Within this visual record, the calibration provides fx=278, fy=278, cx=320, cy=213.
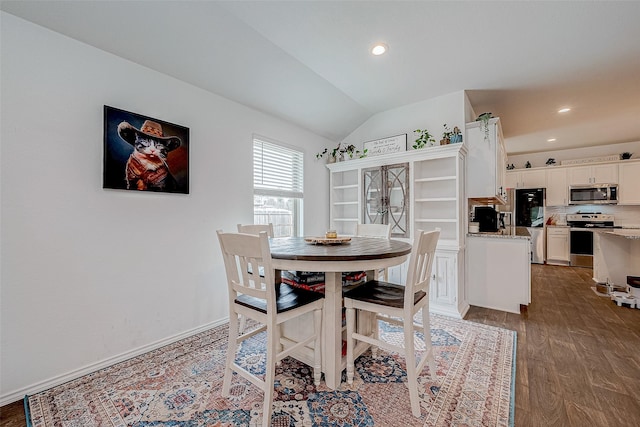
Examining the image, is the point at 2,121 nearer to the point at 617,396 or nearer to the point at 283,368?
the point at 283,368

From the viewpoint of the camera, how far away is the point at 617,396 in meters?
1.70

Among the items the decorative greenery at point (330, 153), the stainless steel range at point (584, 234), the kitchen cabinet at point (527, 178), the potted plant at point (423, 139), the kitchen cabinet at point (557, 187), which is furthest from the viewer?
the kitchen cabinet at point (527, 178)

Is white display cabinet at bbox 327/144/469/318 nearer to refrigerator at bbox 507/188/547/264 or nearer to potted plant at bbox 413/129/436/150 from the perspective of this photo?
potted plant at bbox 413/129/436/150

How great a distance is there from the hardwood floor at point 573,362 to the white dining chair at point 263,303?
116cm

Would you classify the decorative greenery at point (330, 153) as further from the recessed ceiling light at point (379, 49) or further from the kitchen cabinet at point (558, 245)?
the kitchen cabinet at point (558, 245)

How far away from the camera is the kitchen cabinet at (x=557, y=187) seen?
6.05 m

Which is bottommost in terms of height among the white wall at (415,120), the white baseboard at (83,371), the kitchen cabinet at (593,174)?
the white baseboard at (83,371)

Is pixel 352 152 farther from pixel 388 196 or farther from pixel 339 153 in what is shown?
pixel 388 196

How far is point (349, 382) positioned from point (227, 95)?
2783 millimetres

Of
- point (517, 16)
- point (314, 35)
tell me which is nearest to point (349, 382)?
point (314, 35)

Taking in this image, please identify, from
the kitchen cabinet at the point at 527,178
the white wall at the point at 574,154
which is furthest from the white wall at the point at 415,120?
the white wall at the point at 574,154

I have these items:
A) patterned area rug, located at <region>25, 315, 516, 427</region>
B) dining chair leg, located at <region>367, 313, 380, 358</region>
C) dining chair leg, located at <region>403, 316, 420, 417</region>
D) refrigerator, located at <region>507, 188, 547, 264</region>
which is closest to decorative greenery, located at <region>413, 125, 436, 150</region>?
dining chair leg, located at <region>367, 313, 380, 358</region>

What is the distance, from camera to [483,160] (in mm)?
3301

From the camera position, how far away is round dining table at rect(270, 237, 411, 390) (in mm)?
1559
